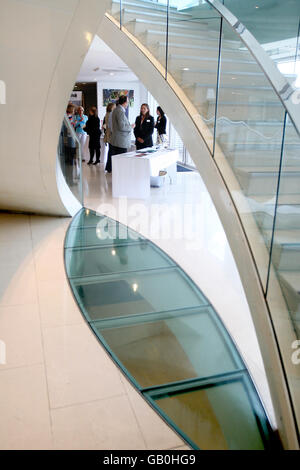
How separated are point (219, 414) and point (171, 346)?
0.83 metres

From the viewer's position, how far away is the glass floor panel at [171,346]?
9.93 ft

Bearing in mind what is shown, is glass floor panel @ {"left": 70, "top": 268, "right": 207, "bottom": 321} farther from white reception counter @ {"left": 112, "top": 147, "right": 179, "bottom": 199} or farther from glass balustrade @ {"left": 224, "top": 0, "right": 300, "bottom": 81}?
white reception counter @ {"left": 112, "top": 147, "right": 179, "bottom": 199}

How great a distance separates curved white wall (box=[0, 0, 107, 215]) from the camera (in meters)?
2.96

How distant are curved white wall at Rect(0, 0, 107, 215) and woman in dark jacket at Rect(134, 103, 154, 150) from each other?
414 centimetres

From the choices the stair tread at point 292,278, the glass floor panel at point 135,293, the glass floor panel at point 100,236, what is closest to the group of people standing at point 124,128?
the glass floor panel at point 100,236

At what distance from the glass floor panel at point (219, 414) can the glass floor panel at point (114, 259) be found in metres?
2.13

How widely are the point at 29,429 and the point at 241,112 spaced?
2.56 m

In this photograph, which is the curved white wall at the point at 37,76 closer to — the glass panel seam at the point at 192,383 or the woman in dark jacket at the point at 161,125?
the glass panel seam at the point at 192,383

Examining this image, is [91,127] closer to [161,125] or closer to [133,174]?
[161,125]

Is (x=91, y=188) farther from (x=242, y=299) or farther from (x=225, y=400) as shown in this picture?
(x=225, y=400)

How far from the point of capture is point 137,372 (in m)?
2.96

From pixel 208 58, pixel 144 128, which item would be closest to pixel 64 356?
pixel 208 58

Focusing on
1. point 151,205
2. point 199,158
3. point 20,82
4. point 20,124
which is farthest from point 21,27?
point 151,205
